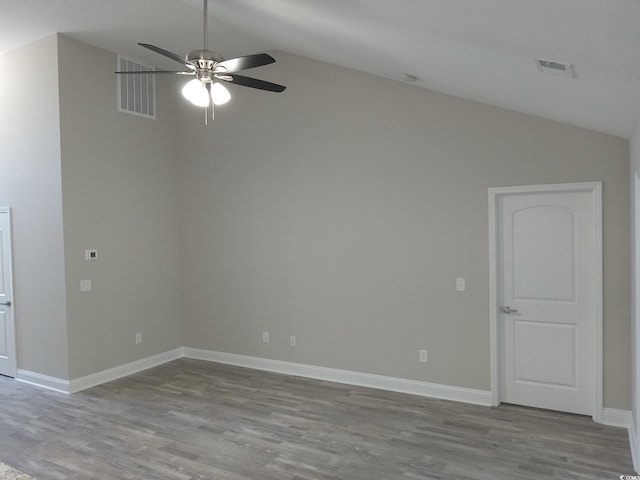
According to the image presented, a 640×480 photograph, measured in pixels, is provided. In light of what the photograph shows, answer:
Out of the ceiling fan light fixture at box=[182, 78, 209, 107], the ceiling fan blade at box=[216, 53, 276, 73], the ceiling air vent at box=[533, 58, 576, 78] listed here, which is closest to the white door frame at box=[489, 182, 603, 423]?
the ceiling air vent at box=[533, 58, 576, 78]

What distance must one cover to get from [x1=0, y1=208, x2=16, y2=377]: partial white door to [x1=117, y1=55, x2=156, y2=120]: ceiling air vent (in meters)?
1.77

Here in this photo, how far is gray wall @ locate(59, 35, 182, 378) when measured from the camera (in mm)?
4770

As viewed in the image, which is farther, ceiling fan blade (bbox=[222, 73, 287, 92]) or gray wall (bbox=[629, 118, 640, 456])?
ceiling fan blade (bbox=[222, 73, 287, 92])

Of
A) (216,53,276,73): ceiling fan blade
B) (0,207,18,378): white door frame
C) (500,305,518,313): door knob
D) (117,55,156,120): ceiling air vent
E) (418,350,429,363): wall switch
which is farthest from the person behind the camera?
(117,55,156,120): ceiling air vent

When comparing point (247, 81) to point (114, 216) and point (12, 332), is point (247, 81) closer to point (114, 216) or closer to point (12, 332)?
point (114, 216)

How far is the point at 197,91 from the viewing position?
3.07 metres

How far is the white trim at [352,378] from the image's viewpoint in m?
4.39

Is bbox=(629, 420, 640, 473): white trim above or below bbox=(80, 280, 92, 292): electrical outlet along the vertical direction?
below

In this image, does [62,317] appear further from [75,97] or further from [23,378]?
[75,97]

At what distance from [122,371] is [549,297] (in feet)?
15.1

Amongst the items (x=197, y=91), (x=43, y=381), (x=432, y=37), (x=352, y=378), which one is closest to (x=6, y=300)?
(x=43, y=381)

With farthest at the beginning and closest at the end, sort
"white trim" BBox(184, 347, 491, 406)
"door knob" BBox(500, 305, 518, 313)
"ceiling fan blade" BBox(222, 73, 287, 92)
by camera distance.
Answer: "white trim" BBox(184, 347, 491, 406)
"door knob" BBox(500, 305, 518, 313)
"ceiling fan blade" BBox(222, 73, 287, 92)

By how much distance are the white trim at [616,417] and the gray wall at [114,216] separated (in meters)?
4.80

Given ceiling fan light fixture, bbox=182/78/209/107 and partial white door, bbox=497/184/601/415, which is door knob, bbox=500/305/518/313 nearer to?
partial white door, bbox=497/184/601/415
